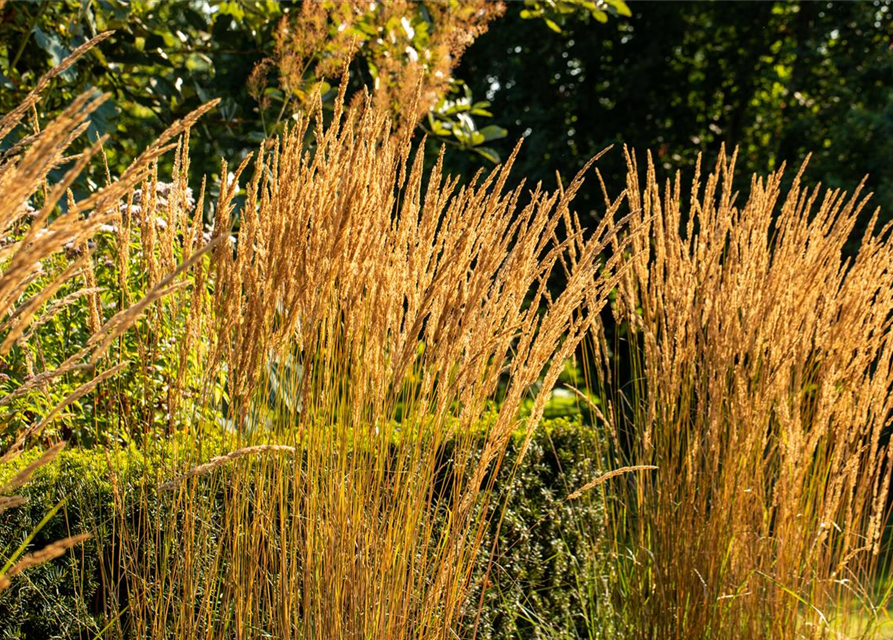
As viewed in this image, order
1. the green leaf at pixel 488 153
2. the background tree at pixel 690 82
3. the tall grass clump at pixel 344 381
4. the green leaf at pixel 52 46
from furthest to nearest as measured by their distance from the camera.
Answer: the background tree at pixel 690 82 → the green leaf at pixel 488 153 → the green leaf at pixel 52 46 → the tall grass clump at pixel 344 381

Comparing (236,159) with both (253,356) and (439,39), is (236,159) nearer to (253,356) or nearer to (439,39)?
(439,39)

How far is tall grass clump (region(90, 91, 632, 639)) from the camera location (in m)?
1.97

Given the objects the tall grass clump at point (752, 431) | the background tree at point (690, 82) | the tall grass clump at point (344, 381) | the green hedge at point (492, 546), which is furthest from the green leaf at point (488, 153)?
the background tree at point (690, 82)

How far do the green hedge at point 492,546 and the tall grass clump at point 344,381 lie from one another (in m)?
0.22

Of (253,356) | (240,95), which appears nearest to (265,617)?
(253,356)

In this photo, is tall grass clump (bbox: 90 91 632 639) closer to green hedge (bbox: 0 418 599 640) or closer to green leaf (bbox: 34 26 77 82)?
green hedge (bbox: 0 418 599 640)

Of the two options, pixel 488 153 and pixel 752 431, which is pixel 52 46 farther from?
pixel 752 431

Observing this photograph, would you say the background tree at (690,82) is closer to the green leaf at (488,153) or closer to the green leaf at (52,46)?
the green leaf at (488,153)

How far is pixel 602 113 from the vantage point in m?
9.46

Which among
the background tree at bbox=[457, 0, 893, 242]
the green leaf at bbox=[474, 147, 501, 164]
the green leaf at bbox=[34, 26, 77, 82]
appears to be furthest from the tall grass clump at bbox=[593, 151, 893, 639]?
the background tree at bbox=[457, 0, 893, 242]

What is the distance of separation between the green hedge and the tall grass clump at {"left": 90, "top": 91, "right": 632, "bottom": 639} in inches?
8.8

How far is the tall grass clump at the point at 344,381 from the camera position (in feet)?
6.45

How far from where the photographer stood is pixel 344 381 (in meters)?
2.12

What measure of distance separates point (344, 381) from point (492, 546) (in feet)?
4.82
